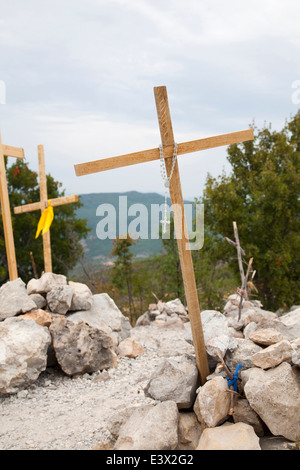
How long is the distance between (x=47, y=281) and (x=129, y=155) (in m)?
3.70

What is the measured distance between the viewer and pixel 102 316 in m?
→ 8.02

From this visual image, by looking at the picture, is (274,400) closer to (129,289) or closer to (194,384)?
(194,384)

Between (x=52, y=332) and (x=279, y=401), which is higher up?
(x=52, y=332)

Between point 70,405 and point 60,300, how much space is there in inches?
77.1

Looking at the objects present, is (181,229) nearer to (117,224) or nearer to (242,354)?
(117,224)

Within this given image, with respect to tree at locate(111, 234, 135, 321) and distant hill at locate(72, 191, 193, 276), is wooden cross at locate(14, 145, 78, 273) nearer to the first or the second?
distant hill at locate(72, 191, 193, 276)

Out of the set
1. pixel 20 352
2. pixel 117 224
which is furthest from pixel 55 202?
pixel 20 352

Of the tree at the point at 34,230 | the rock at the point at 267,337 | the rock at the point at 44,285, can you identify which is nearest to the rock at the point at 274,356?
the rock at the point at 267,337

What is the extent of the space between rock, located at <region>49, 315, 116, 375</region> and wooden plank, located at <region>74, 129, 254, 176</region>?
3110 mm

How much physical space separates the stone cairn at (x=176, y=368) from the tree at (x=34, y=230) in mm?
12075

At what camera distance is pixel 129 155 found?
4746mm

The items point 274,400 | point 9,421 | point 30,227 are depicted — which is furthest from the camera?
point 30,227

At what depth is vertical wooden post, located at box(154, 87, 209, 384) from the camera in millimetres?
4707
